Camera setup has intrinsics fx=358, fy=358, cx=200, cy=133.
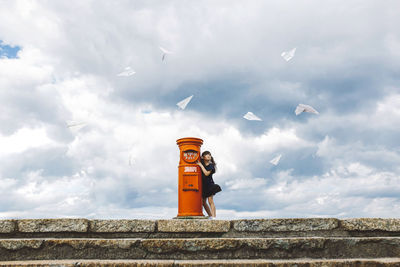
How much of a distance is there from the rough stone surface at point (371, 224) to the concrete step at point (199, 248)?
16.9 inches

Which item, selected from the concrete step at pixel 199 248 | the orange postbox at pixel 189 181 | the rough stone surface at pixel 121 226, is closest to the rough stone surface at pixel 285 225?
the concrete step at pixel 199 248

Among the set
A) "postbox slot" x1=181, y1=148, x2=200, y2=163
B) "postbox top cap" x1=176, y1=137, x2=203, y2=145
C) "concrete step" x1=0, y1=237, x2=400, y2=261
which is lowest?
"concrete step" x1=0, y1=237, x2=400, y2=261

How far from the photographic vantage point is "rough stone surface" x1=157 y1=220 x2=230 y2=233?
15.5 ft

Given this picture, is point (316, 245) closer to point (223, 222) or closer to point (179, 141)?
point (223, 222)

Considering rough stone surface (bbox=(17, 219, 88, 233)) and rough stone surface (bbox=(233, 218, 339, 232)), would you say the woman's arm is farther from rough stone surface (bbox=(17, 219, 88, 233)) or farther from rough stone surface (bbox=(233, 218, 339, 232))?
rough stone surface (bbox=(17, 219, 88, 233))

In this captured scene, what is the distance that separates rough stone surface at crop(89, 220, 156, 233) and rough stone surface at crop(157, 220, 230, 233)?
0.52 ft

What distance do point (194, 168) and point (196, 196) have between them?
524mm

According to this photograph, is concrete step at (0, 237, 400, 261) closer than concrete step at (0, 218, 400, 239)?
Yes

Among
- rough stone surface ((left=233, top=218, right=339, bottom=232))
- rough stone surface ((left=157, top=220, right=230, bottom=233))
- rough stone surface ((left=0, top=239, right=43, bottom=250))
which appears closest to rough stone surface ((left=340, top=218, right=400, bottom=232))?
rough stone surface ((left=233, top=218, right=339, bottom=232))

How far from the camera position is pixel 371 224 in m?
4.72

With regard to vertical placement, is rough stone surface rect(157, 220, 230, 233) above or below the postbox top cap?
below

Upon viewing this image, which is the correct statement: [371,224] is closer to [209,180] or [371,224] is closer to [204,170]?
[204,170]

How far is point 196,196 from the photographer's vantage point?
666 centimetres

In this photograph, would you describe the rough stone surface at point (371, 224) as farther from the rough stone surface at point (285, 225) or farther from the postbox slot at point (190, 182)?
the postbox slot at point (190, 182)
